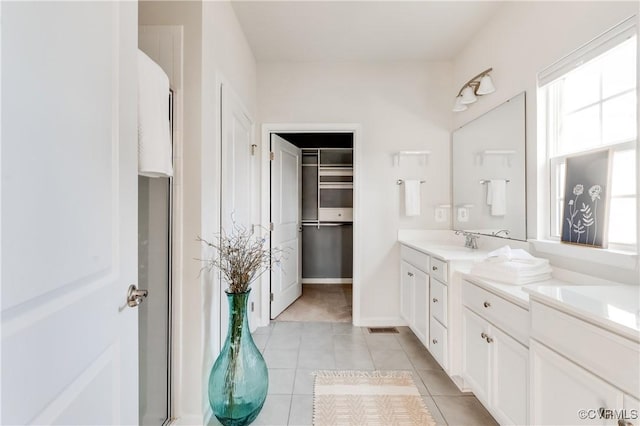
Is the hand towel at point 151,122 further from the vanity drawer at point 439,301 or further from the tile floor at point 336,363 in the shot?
the vanity drawer at point 439,301

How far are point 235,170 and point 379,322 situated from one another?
2054 mm

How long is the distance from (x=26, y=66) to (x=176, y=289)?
1.27m

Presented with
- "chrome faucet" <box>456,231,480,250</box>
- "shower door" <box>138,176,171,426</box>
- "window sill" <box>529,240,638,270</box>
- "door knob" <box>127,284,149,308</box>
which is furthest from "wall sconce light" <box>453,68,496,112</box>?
"door knob" <box>127,284,149,308</box>

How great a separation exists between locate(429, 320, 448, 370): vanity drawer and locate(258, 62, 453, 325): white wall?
0.82m

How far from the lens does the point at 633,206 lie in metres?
1.26

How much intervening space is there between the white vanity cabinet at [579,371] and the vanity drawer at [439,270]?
808 millimetres

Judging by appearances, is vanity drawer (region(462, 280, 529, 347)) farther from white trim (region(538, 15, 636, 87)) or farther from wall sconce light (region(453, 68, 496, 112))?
wall sconce light (region(453, 68, 496, 112))

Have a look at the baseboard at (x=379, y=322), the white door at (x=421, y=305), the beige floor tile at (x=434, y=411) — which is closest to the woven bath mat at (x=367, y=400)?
the beige floor tile at (x=434, y=411)

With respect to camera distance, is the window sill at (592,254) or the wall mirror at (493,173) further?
the wall mirror at (493,173)

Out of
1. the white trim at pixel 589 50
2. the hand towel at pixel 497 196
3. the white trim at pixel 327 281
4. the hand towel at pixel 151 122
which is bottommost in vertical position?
the white trim at pixel 327 281

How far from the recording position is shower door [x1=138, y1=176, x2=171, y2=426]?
144 centimetres

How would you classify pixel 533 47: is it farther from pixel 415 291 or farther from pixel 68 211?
pixel 68 211

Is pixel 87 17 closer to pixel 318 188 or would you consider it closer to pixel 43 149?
pixel 43 149

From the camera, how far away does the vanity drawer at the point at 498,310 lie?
1.25m
